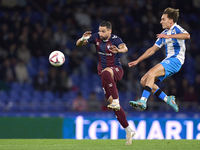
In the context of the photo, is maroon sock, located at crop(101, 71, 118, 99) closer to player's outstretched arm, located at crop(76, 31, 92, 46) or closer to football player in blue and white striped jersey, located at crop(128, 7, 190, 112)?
football player in blue and white striped jersey, located at crop(128, 7, 190, 112)

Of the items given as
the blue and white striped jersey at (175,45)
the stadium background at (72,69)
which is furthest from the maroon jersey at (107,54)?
the stadium background at (72,69)

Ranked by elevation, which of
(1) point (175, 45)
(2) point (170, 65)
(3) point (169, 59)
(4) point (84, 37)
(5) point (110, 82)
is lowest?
(5) point (110, 82)

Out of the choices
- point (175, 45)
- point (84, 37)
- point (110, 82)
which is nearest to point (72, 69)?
point (84, 37)

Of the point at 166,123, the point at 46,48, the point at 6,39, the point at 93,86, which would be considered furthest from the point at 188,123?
the point at 6,39

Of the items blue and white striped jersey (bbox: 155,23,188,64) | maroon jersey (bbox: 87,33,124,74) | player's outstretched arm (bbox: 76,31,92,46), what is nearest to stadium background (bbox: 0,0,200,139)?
maroon jersey (bbox: 87,33,124,74)

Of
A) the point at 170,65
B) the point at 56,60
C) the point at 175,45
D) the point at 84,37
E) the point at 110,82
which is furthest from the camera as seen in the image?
the point at 56,60

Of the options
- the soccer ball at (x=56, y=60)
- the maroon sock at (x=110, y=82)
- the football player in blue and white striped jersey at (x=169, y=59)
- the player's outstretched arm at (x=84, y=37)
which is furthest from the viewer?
the soccer ball at (x=56, y=60)

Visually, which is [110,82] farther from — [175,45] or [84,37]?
[175,45]

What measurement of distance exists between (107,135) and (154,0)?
26.8 feet

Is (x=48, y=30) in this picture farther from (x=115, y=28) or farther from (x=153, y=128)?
(x=153, y=128)

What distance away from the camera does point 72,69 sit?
15.2 metres

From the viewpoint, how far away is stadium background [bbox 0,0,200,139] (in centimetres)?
1215

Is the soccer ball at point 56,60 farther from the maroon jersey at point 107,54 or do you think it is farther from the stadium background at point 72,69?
the stadium background at point 72,69

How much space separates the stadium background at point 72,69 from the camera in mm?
12148
